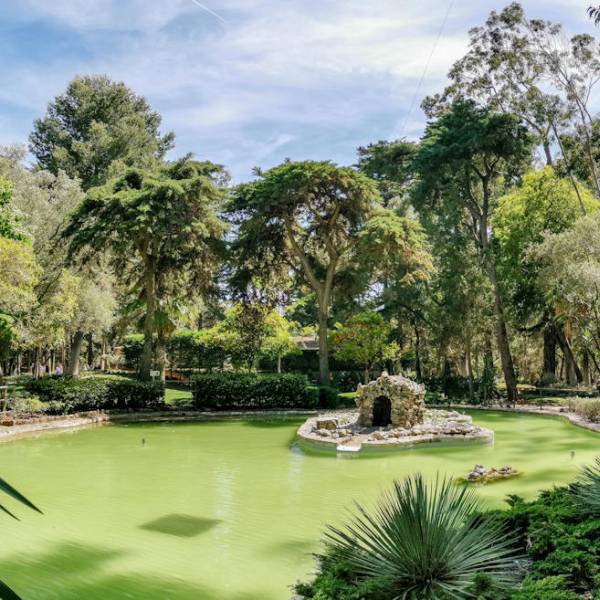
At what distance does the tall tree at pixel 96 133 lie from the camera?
36.6 meters

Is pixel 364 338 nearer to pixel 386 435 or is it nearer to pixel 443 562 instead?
pixel 386 435

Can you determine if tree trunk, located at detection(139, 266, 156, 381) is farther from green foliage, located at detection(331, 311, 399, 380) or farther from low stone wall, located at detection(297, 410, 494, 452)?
low stone wall, located at detection(297, 410, 494, 452)

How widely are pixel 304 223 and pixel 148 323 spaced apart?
8426 millimetres

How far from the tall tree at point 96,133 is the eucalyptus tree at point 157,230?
1344 cm

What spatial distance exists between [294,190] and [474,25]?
11437 mm

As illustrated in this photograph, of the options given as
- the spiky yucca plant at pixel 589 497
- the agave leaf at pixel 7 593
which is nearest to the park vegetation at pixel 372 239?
the spiky yucca plant at pixel 589 497

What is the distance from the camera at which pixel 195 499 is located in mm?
9039

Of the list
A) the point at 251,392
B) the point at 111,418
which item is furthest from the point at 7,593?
the point at 251,392

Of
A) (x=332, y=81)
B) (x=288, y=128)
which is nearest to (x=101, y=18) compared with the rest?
(x=332, y=81)

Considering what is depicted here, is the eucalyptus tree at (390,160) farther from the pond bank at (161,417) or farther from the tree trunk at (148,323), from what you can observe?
the tree trunk at (148,323)

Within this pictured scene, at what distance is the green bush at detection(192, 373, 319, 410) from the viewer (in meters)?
22.2

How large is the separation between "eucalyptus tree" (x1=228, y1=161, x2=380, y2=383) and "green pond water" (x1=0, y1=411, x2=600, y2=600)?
385 inches

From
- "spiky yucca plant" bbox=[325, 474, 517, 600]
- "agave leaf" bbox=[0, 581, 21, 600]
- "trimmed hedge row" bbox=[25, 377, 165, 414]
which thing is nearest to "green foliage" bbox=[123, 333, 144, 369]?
"trimmed hedge row" bbox=[25, 377, 165, 414]

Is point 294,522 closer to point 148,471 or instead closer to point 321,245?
point 148,471
